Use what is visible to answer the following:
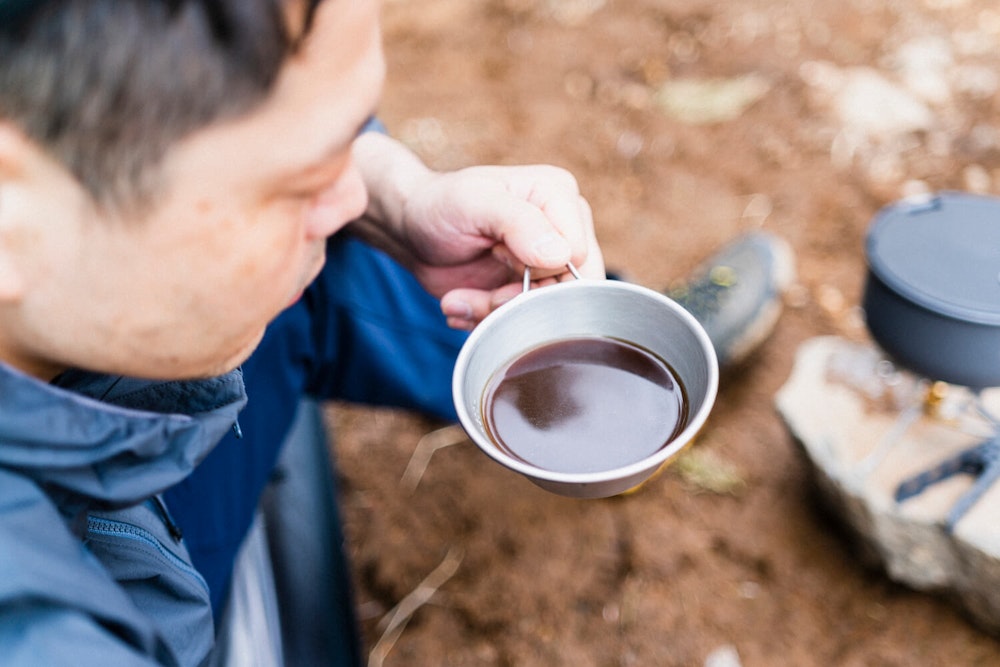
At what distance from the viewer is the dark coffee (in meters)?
1.34

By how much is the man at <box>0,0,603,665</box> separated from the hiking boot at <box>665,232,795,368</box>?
1823 millimetres

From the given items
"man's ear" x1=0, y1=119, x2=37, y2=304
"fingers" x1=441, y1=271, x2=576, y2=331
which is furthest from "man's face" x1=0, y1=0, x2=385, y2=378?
"fingers" x1=441, y1=271, x2=576, y2=331

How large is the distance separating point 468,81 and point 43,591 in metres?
3.99

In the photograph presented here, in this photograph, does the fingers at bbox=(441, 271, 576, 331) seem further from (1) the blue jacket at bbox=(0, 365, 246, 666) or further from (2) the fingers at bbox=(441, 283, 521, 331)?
(1) the blue jacket at bbox=(0, 365, 246, 666)

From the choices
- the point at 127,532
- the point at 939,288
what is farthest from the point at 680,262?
the point at 127,532

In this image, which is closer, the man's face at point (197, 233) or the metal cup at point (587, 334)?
the man's face at point (197, 233)

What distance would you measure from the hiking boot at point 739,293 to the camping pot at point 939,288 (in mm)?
638

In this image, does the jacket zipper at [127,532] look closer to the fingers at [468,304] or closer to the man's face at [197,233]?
the man's face at [197,233]

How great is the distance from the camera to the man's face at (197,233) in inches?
37.4

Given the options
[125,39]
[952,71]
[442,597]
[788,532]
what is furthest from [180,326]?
[952,71]

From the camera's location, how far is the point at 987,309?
1.93 metres

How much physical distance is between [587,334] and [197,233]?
719 millimetres

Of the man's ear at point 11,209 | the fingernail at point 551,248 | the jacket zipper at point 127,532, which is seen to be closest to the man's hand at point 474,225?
the fingernail at point 551,248

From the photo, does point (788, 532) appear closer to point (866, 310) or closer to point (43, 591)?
point (866, 310)
